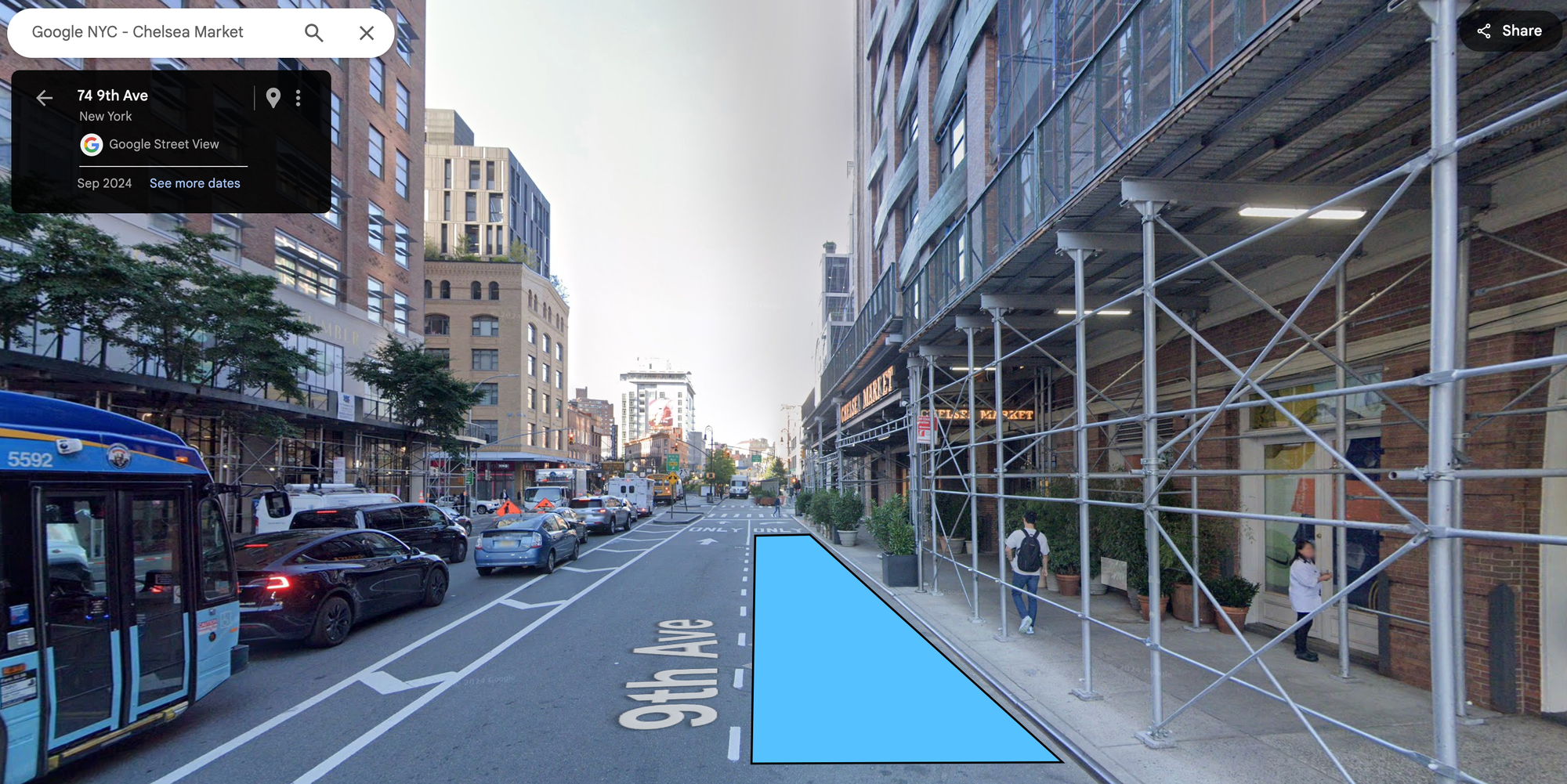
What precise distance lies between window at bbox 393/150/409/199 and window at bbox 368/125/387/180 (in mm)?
1145

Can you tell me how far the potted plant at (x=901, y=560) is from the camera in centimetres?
1473

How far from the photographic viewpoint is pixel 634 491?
45.6 m

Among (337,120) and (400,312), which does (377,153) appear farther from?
(400,312)

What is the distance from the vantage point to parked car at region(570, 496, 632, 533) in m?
29.6

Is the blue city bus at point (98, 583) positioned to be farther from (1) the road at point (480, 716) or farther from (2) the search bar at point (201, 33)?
(2) the search bar at point (201, 33)

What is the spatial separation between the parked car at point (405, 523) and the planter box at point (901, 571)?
10056 mm

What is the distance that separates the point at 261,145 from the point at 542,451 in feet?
126

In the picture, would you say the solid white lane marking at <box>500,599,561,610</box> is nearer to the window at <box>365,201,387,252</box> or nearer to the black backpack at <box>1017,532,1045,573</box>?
the black backpack at <box>1017,532,1045,573</box>

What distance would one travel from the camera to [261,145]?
25.8 m

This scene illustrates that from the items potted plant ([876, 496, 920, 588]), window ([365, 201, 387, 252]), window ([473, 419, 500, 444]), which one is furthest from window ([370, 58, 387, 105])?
potted plant ([876, 496, 920, 588])

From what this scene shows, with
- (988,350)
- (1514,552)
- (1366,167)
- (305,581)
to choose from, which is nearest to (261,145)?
(305,581)

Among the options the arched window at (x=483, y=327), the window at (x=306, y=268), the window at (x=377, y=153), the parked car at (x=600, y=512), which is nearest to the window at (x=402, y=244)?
the window at (x=377, y=153)

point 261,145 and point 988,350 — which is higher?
point 261,145

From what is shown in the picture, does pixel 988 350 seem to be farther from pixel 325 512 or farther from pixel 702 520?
pixel 702 520
